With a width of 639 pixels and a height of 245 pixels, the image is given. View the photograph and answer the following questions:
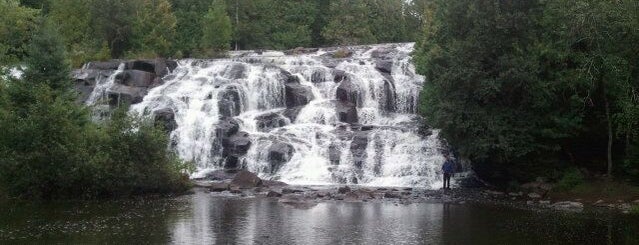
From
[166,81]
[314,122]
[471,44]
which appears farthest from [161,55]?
[471,44]

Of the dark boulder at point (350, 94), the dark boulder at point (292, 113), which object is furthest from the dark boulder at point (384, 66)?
the dark boulder at point (292, 113)

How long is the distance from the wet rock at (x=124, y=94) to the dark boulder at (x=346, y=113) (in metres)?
15.7

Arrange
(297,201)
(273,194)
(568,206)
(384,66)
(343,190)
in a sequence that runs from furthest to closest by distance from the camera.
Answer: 1. (384,66)
2. (343,190)
3. (273,194)
4. (297,201)
5. (568,206)

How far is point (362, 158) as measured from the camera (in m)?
40.5

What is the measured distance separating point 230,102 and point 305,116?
6133 mm

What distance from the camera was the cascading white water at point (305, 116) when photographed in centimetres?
4009

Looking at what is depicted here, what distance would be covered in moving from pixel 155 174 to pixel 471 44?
19186 millimetres

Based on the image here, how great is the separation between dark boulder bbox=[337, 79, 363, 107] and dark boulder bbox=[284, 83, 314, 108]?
7.58 feet

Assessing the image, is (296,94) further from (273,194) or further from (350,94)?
(273,194)

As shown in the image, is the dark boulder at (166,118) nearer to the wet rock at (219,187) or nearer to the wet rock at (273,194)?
the wet rock at (219,187)

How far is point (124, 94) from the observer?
1927 inches

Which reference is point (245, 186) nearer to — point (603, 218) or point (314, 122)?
point (314, 122)

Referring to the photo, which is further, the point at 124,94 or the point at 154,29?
the point at 154,29

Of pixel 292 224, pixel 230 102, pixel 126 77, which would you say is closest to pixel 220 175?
pixel 230 102
